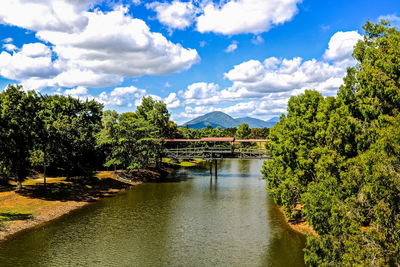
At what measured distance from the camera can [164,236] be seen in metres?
35.0

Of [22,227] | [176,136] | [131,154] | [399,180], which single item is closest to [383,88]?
[399,180]

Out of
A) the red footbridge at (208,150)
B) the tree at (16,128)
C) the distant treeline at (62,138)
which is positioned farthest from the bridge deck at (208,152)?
the tree at (16,128)

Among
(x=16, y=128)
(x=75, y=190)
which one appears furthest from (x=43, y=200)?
(x=16, y=128)

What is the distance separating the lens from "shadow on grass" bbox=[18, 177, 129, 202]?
166 feet

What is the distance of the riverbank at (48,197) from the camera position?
128 feet

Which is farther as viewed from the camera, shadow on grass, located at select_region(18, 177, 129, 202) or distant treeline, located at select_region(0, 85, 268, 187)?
shadow on grass, located at select_region(18, 177, 129, 202)

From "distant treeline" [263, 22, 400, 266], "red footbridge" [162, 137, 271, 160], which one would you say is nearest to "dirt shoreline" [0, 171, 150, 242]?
A: "red footbridge" [162, 137, 271, 160]

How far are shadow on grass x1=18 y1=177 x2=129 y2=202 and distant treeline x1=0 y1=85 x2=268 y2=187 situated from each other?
256cm

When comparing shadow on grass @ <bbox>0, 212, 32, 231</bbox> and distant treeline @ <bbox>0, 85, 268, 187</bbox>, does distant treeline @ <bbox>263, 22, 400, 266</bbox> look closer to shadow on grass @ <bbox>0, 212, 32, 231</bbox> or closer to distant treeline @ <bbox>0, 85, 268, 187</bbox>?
shadow on grass @ <bbox>0, 212, 32, 231</bbox>

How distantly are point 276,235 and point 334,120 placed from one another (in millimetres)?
16588

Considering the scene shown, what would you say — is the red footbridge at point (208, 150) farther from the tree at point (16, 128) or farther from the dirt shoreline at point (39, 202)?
the tree at point (16, 128)

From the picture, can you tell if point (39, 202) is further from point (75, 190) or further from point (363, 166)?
point (363, 166)

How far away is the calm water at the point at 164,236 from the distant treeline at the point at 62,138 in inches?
593

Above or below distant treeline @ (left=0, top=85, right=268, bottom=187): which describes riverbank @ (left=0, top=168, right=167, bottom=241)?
below
